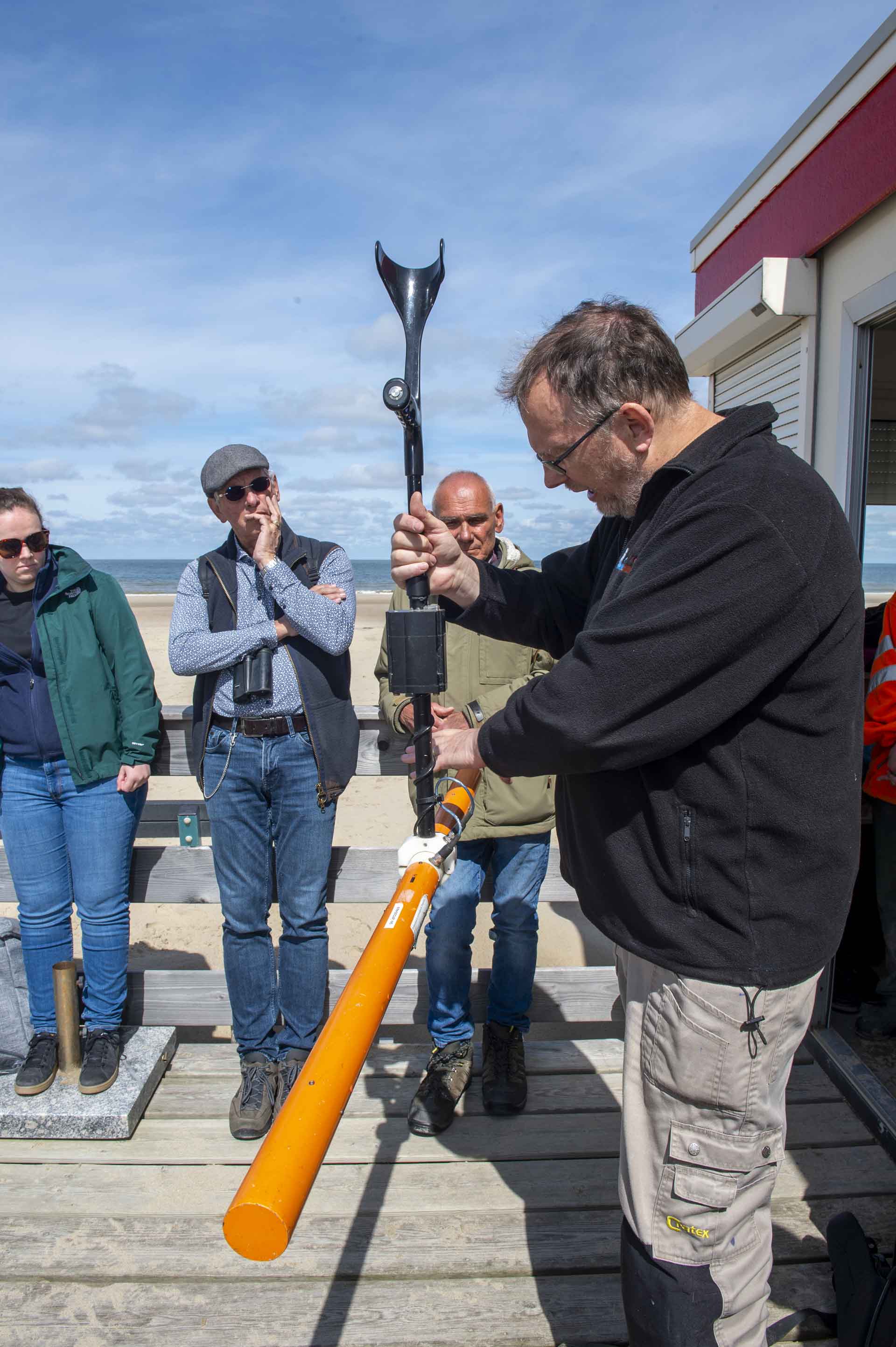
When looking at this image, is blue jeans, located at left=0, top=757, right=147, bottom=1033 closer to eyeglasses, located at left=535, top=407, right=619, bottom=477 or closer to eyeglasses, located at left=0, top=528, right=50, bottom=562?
eyeglasses, located at left=0, top=528, right=50, bottom=562

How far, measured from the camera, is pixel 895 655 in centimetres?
335

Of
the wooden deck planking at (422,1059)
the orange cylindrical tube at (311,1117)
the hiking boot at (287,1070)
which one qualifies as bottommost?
the wooden deck planking at (422,1059)

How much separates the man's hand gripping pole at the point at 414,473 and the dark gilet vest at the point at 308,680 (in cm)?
140

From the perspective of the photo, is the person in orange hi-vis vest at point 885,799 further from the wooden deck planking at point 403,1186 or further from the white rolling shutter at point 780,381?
the wooden deck planking at point 403,1186

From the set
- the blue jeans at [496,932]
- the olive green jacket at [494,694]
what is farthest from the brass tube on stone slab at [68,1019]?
the olive green jacket at [494,694]

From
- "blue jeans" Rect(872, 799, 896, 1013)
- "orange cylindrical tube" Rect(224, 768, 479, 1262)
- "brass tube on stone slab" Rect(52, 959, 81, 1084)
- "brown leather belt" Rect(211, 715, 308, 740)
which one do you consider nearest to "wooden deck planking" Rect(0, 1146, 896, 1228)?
"brass tube on stone slab" Rect(52, 959, 81, 1084)

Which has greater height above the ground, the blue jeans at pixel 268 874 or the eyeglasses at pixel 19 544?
the eyeglasses at pixel 19 544

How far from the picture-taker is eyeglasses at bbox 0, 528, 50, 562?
332cm

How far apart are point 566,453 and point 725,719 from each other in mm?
723

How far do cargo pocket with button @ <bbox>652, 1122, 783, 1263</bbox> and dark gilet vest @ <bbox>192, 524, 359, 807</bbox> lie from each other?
1815mm

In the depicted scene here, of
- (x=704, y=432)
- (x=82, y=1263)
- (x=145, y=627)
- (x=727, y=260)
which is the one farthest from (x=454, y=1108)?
(x=145, y=627)

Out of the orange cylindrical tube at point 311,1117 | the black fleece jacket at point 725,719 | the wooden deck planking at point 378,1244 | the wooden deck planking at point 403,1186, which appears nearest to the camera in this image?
the orange cylindrical tube at point 311,1117

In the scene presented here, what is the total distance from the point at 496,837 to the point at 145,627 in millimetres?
29101

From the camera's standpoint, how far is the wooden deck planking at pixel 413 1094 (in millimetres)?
3248
